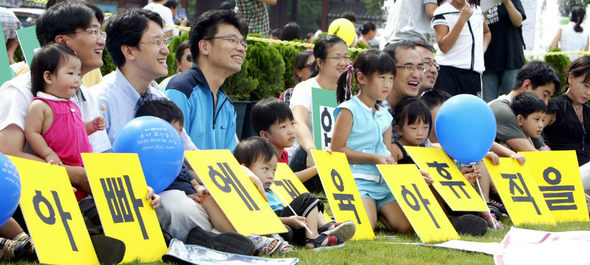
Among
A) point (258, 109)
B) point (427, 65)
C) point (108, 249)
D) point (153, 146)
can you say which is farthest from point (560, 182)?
point (108, 249)

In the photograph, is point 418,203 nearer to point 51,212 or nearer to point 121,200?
point 121,200

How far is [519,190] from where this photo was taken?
20.9 ft

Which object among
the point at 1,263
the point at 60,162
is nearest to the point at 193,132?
the point at 60,162

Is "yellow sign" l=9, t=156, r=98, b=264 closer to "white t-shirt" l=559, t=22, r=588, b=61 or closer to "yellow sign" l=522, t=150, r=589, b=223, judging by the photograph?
"yellow sign" l=522, t=150, r=589, b=223

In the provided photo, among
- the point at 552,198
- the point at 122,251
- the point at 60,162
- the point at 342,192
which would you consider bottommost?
the point at 552,198

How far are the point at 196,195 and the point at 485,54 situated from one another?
15.9 feet

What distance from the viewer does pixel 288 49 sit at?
10070 millimetres

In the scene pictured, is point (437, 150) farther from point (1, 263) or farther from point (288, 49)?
point (288, 49)

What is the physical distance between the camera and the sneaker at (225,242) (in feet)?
14.1

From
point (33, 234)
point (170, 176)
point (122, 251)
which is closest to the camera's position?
point (33, 234)

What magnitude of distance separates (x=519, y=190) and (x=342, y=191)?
1607 millimetres

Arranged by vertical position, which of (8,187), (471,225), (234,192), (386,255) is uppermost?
(8,187)

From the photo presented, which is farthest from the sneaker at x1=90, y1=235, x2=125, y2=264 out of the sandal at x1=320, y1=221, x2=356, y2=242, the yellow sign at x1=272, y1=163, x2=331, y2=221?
the yellow sign at x1=272, y1=163, x2=331, y2=221

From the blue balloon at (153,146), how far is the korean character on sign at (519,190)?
2913 millimetres
